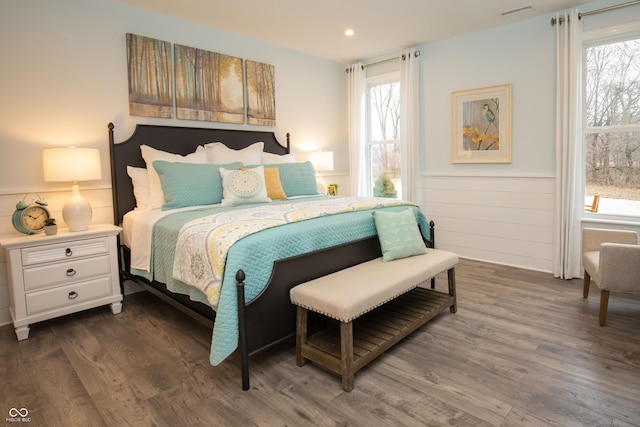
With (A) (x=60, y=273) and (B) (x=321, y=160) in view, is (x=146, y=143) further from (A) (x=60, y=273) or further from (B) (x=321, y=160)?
(B) (x=321, y=160)

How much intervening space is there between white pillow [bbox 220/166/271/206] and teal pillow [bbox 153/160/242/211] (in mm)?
85

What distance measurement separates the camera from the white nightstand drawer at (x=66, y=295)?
2639 millimetres

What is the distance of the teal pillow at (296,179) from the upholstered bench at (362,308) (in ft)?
4.63

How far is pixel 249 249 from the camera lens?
2.02m

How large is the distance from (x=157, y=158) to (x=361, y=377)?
8.25ft

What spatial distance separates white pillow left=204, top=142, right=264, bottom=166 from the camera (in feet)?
12.2

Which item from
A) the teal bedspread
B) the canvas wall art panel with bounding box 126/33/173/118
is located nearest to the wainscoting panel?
the teal bedspread

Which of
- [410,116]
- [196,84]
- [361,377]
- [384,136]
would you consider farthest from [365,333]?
[384,136]

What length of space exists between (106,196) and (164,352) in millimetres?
1628

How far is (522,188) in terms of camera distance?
13.1 feet

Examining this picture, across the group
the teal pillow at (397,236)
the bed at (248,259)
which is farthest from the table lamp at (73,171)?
the teal pillow at (397,236)

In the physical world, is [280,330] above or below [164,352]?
above

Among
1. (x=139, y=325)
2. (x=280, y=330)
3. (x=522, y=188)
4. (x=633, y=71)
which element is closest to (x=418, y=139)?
(x=522, y=188)

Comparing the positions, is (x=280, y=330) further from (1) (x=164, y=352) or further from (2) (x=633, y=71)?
(2) (x=633, y=71)
